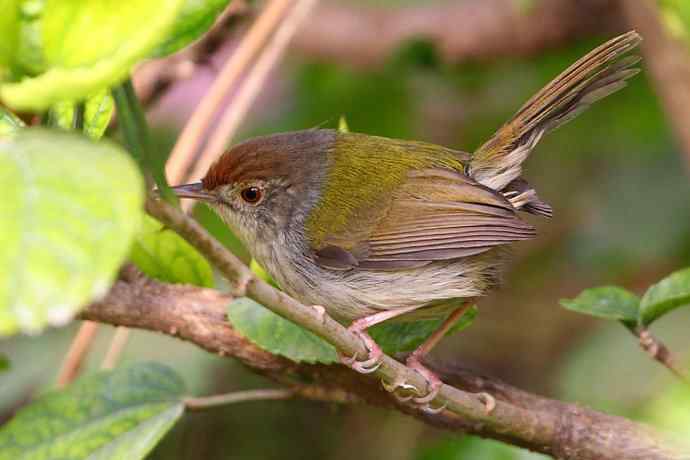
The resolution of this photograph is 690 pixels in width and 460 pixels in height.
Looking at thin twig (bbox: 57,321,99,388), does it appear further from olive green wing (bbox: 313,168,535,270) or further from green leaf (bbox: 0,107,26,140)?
green leaf (bbox: 0,107,26,140)

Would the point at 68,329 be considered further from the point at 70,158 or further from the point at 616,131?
the point at 70,158

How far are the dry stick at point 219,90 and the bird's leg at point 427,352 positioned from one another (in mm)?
963

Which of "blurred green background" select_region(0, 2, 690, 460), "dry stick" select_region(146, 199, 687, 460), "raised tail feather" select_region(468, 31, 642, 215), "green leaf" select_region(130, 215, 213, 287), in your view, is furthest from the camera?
"blurred green background" select_region(0, 2, 690, 460)

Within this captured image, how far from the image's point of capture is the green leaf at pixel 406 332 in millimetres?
2414

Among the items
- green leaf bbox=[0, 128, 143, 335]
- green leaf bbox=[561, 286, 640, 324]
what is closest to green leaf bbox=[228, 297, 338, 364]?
green leaf bbox=[561, 286, 640, 324]

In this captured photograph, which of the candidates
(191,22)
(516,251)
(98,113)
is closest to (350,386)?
(98,113)

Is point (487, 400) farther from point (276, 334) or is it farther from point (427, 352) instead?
point (276, 334)

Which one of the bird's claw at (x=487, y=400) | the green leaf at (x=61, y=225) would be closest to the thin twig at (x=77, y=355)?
the bird's claw at (x=487, y=400)

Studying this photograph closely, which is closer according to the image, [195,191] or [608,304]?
[608,304]

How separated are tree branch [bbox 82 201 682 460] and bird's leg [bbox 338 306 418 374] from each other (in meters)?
0.14

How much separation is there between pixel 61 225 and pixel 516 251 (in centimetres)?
300

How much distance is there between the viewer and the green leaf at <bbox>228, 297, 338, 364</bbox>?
2043 mm

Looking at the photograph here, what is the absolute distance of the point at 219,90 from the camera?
296 centimetres

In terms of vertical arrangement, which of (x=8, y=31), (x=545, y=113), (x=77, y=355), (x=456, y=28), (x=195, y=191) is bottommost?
(x=8, y=31)
